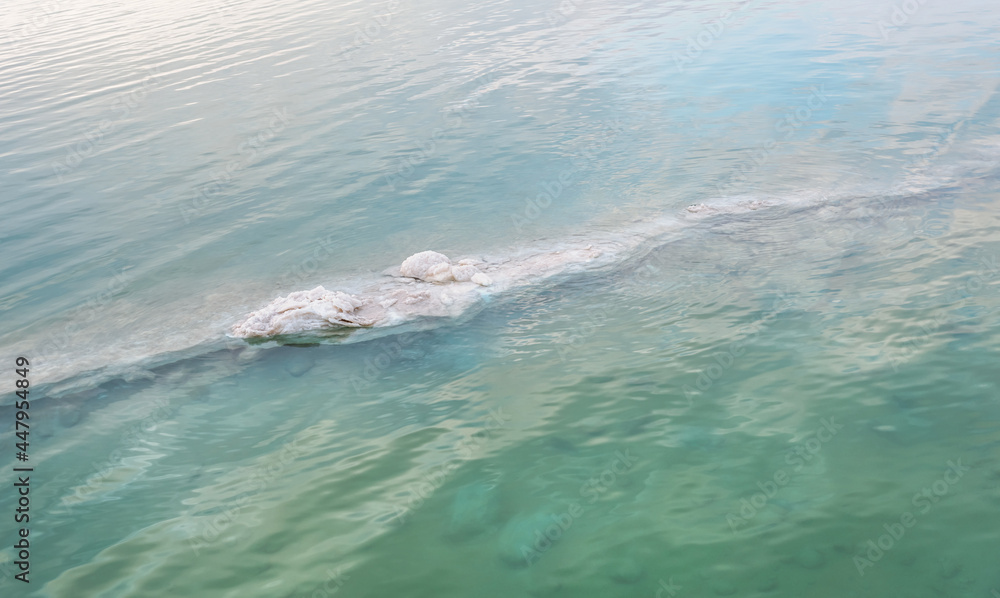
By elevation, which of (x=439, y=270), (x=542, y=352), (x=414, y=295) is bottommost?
(x=542, y=352)

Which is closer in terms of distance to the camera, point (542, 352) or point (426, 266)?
point (542, 352)

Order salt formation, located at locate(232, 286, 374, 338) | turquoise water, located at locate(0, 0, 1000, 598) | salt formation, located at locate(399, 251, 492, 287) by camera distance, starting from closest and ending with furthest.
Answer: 1. turquoise water, located at locate(0, 0, 1000, 598)
2. salt formation, located at locate(232, 286, 374, 338)
3. salt formation, located at locate(399, 251, 492, 287)

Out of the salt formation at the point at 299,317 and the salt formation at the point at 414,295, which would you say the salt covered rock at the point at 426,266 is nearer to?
the salt formation at the point at 414,295

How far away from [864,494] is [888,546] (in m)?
0.47

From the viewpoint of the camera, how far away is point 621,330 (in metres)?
7.19

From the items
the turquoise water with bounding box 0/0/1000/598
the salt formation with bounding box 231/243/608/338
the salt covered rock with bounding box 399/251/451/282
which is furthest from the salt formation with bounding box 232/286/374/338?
the salt covered rock with bounding box 399/251/451/282

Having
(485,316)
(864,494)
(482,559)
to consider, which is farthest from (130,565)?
(864,494)

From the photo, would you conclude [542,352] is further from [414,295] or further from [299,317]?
[299,317]

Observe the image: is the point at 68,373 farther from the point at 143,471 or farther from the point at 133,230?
the point at 133,230

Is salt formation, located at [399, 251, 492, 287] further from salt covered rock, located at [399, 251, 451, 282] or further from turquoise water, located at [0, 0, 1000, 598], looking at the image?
turquoise water, located at [0, 0, 1000, 598]

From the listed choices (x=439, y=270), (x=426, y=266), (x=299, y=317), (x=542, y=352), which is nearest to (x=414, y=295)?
(x=439, y=270)

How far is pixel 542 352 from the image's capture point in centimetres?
696

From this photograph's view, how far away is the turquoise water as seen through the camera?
15.6ft

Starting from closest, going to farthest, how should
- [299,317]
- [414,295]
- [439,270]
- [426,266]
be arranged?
[299,317] → [414,295] → [439,270] → [426,266]
